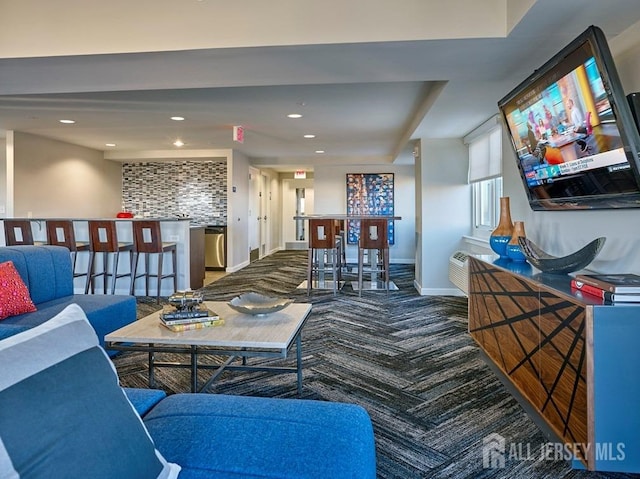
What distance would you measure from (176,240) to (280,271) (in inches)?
99.4

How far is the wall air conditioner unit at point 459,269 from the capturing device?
445 cm

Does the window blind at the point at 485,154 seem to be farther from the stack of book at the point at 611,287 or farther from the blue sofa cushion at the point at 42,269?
the blue sofa cushion at the point at 42,269

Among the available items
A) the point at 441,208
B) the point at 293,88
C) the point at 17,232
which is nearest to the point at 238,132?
the point at 293,88

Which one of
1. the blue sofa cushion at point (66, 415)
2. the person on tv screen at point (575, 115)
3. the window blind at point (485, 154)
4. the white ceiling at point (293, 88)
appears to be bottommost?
the blue sofa cushion at point (66, 415)

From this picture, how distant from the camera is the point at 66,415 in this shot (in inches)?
28.7

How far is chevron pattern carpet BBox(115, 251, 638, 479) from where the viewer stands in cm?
176

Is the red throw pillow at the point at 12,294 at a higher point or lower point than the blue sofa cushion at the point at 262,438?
higher

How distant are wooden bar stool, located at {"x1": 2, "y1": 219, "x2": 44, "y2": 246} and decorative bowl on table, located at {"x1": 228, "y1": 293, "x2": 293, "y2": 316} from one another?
426 centimetres

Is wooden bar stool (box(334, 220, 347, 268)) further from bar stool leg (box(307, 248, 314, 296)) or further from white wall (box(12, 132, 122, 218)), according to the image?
white wall (box(12, 132, 122, 218))

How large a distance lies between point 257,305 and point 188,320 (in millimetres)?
429

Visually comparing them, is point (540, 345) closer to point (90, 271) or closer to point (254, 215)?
point (90, 271)

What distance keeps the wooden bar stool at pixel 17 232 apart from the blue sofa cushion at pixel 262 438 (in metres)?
5.12

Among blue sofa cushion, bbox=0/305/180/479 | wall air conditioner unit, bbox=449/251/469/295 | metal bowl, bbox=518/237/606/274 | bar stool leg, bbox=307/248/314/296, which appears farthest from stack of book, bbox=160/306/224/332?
bar stool leg, bbox=307/248/314/296

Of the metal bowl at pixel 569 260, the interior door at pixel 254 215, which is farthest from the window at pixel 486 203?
the interior door at pixel 254 215
